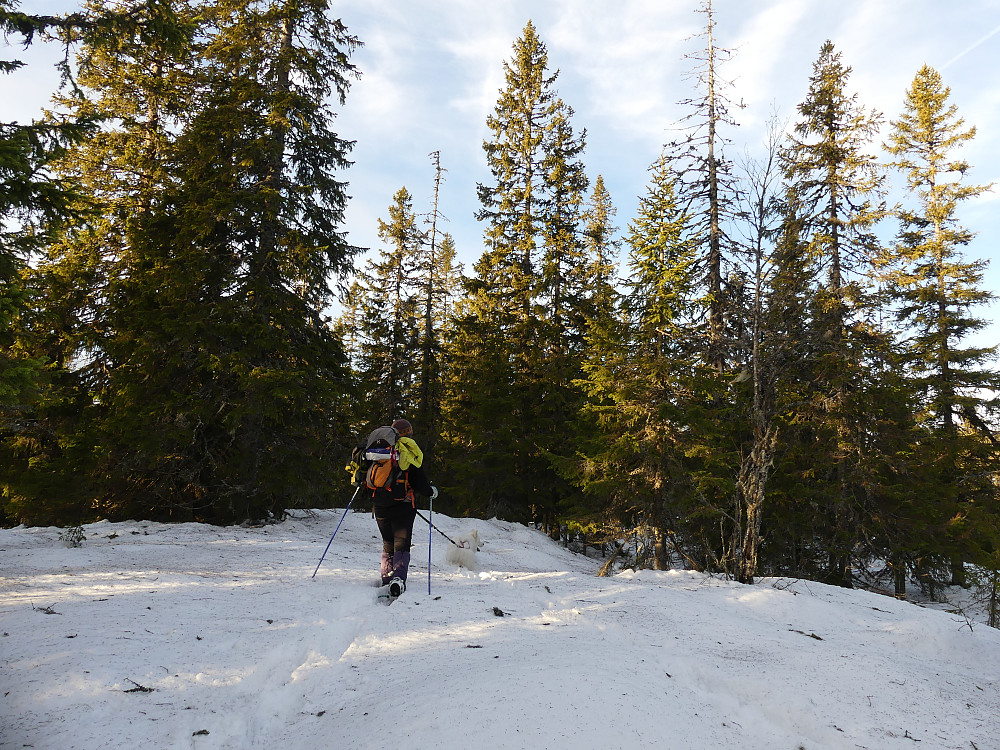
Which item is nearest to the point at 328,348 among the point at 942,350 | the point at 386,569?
the point at 386,569

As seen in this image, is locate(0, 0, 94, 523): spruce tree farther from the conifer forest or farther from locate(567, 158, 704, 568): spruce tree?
locate(567, 158, 704, 568): spruce tree

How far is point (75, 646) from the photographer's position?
3.67 m

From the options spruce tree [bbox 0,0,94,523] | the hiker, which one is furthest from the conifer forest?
the hiker

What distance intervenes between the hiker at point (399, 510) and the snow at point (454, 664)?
1.40ft

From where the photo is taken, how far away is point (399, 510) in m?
6.32

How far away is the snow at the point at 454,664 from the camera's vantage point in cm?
306

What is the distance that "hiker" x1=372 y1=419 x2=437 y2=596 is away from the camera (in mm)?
6191

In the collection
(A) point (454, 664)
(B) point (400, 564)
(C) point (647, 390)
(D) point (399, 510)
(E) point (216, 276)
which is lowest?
(A) point (454, 664)

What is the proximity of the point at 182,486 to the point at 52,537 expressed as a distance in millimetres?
3166

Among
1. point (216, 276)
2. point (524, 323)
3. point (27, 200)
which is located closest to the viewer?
point (27, 200)

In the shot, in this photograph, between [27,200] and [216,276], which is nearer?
[27,200]

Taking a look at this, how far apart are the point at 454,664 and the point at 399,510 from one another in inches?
102

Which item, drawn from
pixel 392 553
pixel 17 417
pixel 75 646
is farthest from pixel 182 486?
pixel 75 646

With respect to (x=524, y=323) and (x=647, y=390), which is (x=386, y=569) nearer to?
(x=647, y=390)
